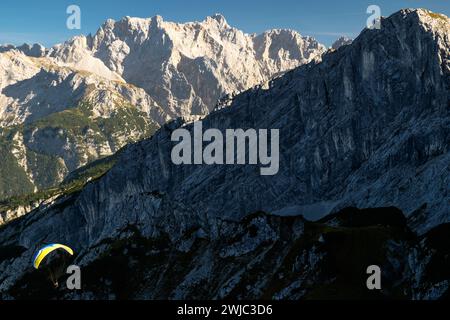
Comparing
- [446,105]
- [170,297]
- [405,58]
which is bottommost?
[170,297]

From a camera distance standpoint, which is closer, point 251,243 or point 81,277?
point 251,243

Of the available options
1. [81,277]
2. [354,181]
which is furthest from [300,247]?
[354,181]

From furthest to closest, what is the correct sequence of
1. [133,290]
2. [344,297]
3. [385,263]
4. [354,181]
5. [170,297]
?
[354,181] → [133,290] → [170,297] → [385,263] → [344,297]

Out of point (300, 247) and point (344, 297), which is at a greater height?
point (300, 247)

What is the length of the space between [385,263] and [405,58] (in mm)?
105258

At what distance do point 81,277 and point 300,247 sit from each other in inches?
2333

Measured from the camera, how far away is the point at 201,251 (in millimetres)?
147875

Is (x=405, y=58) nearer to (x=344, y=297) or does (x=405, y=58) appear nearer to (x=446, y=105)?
(x=446, y=105)

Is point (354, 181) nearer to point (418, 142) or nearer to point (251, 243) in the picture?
point (418, 142)

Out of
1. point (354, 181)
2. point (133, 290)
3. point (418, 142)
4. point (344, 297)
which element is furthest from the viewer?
point (354, 181)
